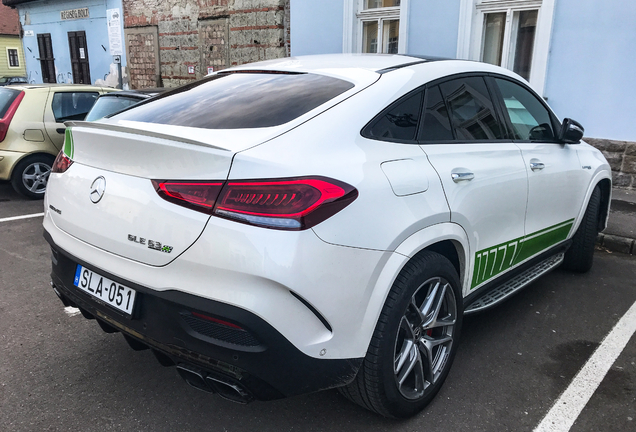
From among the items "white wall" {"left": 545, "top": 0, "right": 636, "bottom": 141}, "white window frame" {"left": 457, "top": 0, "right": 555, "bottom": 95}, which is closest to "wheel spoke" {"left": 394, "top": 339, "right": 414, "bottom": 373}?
"white wall" {"left": 545, "top": 0, "right": 636, "bottom": 141}

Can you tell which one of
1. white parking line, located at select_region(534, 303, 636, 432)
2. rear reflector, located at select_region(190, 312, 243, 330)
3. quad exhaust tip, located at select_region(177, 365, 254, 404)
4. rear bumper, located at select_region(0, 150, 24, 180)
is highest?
rear reflector, located at select_region(190, 312, 243, 330)

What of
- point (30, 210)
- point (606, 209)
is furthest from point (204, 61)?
point (606, 209)

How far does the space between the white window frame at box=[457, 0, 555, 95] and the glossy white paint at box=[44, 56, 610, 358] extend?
5.63 metres

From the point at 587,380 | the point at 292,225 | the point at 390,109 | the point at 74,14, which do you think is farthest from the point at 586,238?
the point at 74,14

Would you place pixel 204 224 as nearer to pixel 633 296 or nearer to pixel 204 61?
pixel 633 296

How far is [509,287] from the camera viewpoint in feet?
10.5

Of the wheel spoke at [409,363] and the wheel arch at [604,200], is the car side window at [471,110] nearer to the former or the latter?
the wheel spoke at [409,363]

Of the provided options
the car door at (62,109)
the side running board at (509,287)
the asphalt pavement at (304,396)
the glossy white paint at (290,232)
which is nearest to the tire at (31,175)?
the car door at (62,109)

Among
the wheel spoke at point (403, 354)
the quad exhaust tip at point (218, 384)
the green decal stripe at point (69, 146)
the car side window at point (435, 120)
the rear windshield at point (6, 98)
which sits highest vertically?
the car side window at point (435, 120)

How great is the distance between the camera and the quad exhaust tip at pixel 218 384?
74.8 inches

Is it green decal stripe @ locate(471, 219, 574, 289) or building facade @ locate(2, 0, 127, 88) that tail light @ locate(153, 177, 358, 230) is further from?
building facade @ locate(2, 0, 127, 88)

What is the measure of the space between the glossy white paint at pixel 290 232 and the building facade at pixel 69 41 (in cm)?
1351

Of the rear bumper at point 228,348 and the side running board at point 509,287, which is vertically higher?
the rear bumper at point 228,348

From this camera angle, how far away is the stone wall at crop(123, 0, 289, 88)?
11078 mm
